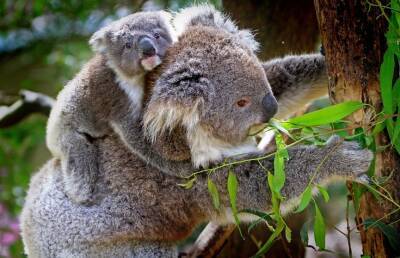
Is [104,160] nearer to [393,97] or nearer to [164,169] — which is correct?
[164,169]

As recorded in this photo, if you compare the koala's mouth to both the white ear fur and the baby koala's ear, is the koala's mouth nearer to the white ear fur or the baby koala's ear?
the white ear fur

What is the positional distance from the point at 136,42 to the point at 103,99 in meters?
0.34

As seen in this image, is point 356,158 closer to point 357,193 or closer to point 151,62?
point 357,193

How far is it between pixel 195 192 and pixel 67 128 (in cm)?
77

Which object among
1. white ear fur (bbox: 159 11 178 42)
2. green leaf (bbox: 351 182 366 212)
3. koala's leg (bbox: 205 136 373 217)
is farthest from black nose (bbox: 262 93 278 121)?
white ear fur (bbox: 159 11 178 42)

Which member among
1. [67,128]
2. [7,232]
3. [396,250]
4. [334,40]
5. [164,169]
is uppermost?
[334,40]

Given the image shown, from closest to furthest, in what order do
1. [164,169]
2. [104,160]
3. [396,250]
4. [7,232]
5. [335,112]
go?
[335,112], [396,250], [164,169], [104,160], [7,232]

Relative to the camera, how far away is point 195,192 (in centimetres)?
304

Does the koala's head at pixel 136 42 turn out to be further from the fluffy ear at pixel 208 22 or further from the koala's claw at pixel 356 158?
the koala's claw at pixel 356 158

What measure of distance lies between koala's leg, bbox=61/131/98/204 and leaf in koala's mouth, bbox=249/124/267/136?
89 centimetres

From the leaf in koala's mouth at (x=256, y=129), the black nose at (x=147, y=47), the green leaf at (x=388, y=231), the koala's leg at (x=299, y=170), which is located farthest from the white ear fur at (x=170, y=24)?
the green leaf at (x=388, y=231)

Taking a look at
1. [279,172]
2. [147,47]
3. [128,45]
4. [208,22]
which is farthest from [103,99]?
[279,172]

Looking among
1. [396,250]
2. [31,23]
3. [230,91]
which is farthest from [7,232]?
[396,250]

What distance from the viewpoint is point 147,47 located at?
2.88 metres
